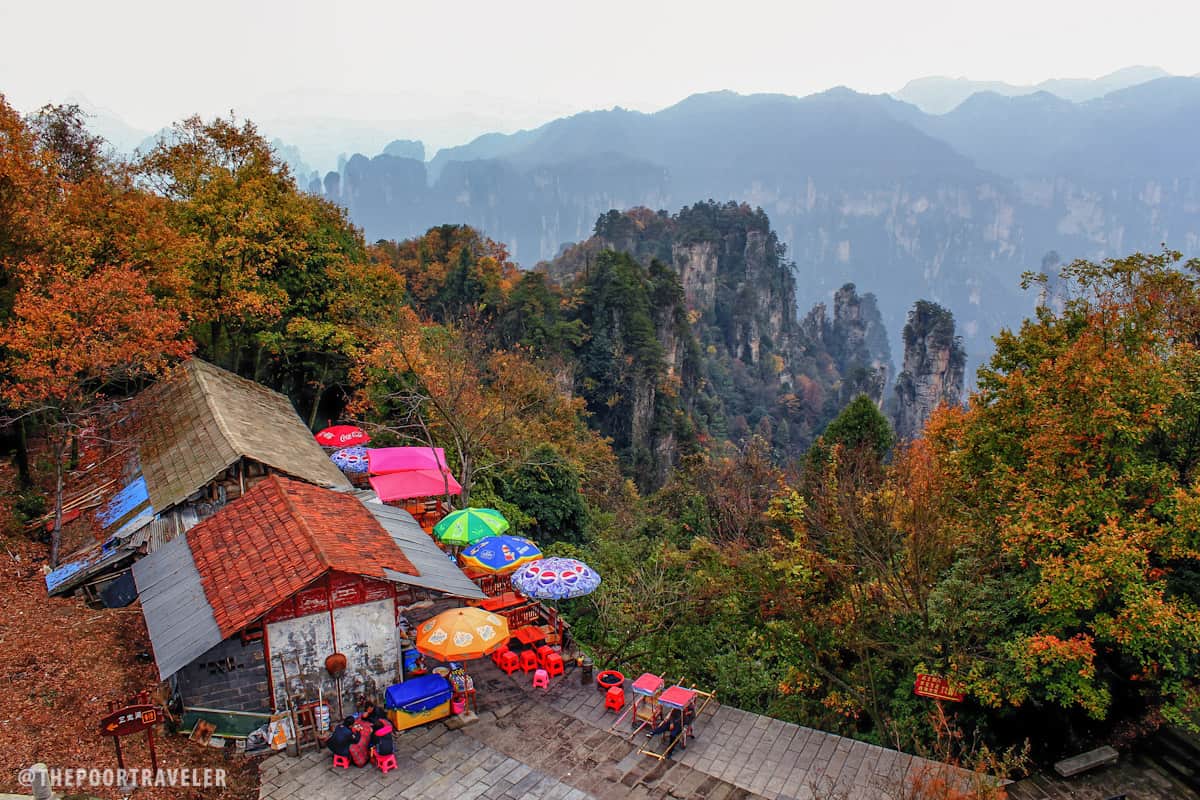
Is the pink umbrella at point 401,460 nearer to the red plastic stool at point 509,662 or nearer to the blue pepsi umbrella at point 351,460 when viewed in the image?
the blue pepsi umbrella at point 351,460

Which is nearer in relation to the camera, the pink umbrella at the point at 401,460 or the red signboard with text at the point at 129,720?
the red signboard with text at the point at 129,720

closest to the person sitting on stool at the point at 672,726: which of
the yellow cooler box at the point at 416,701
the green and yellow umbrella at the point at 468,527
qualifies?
the yellow cooler box at the point at 416,701

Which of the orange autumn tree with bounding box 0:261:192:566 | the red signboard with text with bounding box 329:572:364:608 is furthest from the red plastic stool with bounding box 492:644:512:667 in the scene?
the orange autumn tree with bounding box 0:261:192:566

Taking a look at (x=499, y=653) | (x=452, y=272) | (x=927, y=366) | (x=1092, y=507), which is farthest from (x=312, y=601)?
(x=927, y=366)

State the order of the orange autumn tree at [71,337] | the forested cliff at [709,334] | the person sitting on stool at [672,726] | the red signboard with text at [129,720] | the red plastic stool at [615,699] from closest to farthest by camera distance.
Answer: the red signboard with text at [129,720] → the person sitting on stool at [672,726] → the red plastic stool at [615,699] → the orange autumn tree at [71,337] → the forested cliff at [709,334]

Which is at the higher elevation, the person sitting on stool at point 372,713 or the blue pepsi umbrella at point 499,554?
the blue pepsi umbrella at point 499,554

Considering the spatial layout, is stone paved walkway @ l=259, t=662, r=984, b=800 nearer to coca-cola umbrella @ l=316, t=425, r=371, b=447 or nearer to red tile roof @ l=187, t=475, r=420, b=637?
red tile roof @ l=187, t=475, r=420, b=637

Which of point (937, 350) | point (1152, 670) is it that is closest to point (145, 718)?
point (1152, 670)
